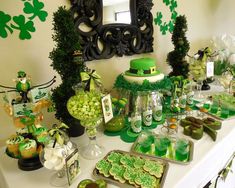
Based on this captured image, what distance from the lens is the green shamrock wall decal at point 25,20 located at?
0.85 meters

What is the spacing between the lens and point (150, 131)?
3.29 feet

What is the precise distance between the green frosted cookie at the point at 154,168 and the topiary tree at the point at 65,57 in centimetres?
43

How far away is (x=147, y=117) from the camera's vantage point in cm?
104

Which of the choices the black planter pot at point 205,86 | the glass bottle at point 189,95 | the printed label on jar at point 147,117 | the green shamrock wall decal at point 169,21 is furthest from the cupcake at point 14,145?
the black planter pot at point 205,86

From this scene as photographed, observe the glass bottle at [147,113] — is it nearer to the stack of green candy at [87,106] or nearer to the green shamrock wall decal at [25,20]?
the stack of green candy at [87,106]

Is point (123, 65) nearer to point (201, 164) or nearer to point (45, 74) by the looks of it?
point (45, 74)

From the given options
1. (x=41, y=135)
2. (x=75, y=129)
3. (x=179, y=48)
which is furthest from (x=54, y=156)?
(x=179, y=48)

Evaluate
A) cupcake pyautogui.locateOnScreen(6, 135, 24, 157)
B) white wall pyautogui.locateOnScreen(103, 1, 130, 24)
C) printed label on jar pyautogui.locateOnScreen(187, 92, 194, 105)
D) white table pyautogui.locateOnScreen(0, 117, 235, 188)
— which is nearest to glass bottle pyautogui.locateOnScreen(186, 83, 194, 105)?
printed label on jar pyautogui.locateOnScreen(187, 92, 194, 105)

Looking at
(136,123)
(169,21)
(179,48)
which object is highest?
(169,21)

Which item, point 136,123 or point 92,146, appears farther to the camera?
point 136,123

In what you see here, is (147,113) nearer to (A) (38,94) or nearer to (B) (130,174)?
(B) (130,174)

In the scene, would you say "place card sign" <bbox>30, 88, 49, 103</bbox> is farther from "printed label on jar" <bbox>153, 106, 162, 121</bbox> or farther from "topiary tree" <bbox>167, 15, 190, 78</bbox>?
"topiary tree" <bbox>167, 15, 190, 78</bbox>

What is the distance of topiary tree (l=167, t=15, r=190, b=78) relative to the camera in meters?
1.32

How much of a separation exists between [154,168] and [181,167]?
0.36 ft
